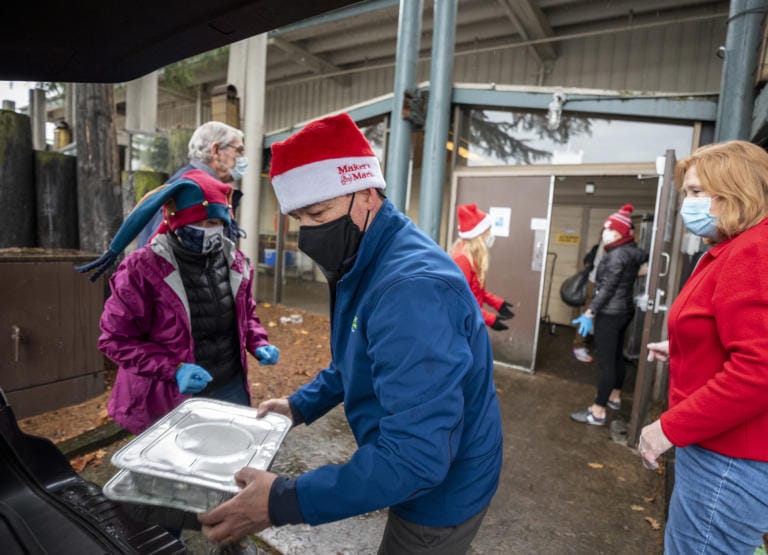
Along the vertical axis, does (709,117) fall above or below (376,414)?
above

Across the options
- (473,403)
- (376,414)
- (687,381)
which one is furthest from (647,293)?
(376,414)

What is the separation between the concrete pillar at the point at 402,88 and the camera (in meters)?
6.24

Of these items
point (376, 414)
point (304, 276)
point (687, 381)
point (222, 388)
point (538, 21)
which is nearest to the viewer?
point (376, 414)

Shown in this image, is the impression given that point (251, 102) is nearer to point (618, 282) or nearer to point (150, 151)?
point (150, 151)

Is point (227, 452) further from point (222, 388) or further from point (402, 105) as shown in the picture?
point (402, 105)

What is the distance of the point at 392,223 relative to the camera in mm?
1305

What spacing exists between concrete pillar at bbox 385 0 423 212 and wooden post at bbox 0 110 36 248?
168 inches

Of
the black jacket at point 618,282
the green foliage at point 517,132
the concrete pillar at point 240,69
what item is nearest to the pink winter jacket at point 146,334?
the black jacket at point 618,282

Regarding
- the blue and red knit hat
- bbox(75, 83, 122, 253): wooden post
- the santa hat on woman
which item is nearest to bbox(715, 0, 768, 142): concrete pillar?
the santa hat on woman

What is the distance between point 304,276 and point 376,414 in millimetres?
8563

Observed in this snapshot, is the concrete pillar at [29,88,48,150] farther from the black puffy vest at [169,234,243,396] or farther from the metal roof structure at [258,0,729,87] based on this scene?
the black puffy vest at [169,234,243,396]

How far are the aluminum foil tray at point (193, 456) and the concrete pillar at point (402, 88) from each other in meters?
5.05

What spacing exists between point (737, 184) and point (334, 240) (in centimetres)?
149

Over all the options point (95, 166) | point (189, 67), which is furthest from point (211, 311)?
point (189, 67)
